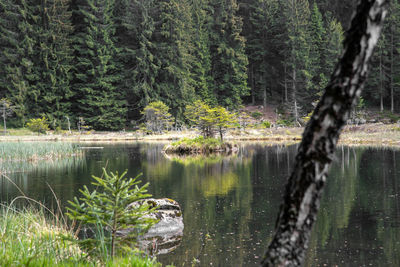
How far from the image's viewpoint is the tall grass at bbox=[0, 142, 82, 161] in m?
19.1

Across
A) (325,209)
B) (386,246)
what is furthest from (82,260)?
(325,209)

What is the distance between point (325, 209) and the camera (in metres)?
9.25

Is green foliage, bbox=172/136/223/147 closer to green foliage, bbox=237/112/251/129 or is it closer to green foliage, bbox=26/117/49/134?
green foliage, bbox=237/112/251/129

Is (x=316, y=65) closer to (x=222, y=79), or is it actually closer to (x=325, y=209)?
(x=222, y=79)

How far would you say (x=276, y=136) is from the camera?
123 ft

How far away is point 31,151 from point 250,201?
13999 mm

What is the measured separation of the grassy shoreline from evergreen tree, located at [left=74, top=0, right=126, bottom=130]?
346 cm

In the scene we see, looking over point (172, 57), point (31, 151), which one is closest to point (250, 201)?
point (31, 151)

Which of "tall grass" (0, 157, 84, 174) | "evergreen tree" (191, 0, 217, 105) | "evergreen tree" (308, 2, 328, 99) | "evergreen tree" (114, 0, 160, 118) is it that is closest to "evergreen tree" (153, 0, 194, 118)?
"evergreen tree" (114, 0, 160, 118)

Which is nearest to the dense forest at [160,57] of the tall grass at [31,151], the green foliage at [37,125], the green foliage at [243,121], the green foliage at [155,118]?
the green foliage at [37,125]

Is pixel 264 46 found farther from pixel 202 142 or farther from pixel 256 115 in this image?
pixel 202 142

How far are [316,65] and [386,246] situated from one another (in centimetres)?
5059

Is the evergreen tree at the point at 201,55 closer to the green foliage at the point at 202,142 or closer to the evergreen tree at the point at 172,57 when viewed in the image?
the evergreen tree at the point at 172,57

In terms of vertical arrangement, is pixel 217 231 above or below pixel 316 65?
below
